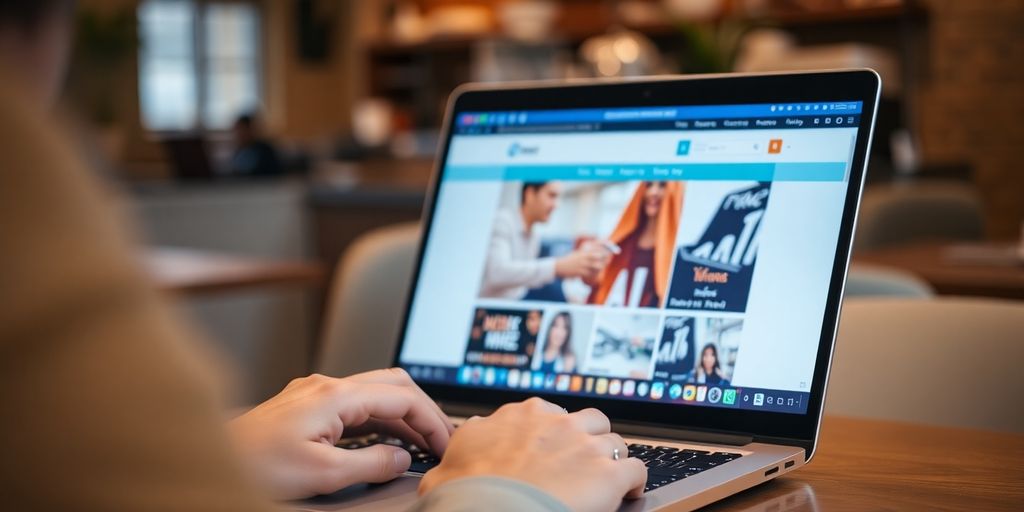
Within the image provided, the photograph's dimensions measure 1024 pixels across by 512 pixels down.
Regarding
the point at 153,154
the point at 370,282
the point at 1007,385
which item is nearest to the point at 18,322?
the point at 1007,385

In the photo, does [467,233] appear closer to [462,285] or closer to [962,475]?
[462,285]

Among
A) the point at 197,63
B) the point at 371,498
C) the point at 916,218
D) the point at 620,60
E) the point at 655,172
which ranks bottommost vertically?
the point at 371,498

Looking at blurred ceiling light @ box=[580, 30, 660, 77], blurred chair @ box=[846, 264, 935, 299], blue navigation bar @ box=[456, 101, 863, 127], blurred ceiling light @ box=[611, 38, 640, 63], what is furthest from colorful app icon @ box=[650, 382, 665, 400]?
blurred ceiling light @ box=[611, 38, 640, 63]

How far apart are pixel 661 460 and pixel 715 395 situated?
86mm

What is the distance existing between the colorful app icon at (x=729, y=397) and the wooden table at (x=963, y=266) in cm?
103

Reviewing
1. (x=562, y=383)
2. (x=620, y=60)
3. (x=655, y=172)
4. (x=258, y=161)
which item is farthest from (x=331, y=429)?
(x=258, y=161)

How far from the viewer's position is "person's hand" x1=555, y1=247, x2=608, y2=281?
3.18 feet

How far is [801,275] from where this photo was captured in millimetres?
883

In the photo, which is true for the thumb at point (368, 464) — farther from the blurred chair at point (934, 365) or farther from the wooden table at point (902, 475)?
the blurred chair at point (934, 365)

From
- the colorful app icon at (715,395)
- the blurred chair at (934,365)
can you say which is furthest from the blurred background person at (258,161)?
the colorful app icon at (715,395)

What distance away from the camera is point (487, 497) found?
Result: 0.59m

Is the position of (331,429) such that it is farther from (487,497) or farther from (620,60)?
(620,60)

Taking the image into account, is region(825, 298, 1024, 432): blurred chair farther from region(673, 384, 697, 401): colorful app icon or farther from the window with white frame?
the window with white frame

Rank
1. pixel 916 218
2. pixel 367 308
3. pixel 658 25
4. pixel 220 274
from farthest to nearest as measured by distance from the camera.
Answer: pixel 658 25 < pixel 916 218 < pixel 220 274 < pixel 367 308
